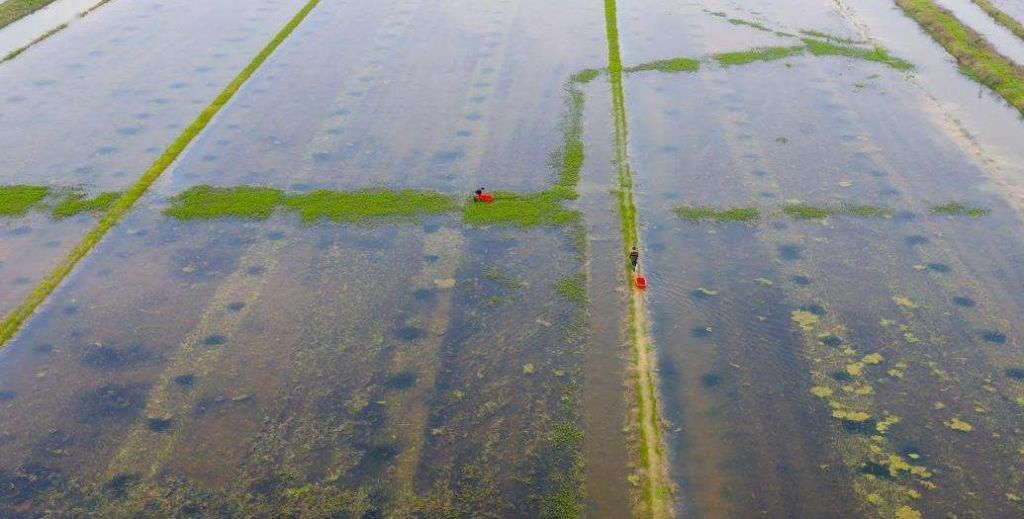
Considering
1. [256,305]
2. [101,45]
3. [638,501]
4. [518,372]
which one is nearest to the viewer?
[638,501]

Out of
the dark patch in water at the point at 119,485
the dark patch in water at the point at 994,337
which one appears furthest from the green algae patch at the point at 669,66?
the dark patch in water at the point at 119,485

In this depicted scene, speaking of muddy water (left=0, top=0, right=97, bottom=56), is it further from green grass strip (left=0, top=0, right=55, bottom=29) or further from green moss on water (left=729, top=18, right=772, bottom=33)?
green moss on water (left=729, top=18, right=772, bottom=33)

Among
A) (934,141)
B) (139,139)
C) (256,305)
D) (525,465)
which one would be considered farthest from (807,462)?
(139,139)

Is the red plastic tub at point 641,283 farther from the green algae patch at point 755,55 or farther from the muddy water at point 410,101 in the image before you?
the green algae patch at point 755,55

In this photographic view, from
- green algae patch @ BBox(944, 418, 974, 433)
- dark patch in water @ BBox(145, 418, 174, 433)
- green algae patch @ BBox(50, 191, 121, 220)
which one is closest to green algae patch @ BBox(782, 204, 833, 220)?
green algae patch @ BBox(944, 418, 974, 433)

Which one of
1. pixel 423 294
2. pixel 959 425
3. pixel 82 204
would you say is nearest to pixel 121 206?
pixel 82 204

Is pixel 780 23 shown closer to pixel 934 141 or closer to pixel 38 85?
pixel 934 141
